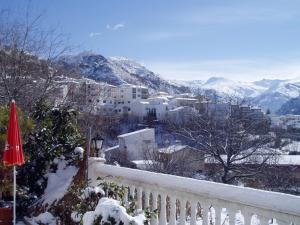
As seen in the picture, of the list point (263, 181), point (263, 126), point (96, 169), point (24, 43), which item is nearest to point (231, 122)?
point (263, 126)

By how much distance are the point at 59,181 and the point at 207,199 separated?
11.5 feet

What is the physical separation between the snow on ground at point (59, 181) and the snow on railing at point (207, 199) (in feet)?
2.89

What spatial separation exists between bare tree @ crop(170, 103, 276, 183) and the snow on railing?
13776mm

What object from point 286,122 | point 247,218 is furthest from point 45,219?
point 286,122

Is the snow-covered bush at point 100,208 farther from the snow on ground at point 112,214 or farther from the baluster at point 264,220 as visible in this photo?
the baluster at point 264,220

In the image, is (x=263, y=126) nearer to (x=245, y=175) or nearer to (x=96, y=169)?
(x=245, y=175)

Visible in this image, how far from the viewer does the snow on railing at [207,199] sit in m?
2.87

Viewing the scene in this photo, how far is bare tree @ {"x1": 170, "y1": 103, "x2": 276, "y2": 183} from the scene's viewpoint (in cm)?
1872

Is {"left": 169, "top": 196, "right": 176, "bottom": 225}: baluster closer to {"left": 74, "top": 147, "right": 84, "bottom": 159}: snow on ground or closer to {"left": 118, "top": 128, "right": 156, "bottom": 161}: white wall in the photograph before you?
{"left": 74, "top": 147, "right": 84, "bottom": 159}: snow on ground

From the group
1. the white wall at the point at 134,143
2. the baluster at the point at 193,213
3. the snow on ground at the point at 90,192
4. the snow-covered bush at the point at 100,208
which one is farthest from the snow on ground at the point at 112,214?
the white wall at the point at 134,143

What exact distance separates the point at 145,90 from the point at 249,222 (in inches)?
4219

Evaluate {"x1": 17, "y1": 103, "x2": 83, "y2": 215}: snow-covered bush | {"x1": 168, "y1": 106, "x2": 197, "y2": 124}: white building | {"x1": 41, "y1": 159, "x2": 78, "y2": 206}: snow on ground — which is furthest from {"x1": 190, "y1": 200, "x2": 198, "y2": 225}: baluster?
{"x1": 168, "y1": 106, "x2": 197, "y2": 124}: white building

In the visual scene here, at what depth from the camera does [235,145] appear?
19.1 meters

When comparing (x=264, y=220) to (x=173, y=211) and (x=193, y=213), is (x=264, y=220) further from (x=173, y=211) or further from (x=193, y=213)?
(x=173, y=211)
